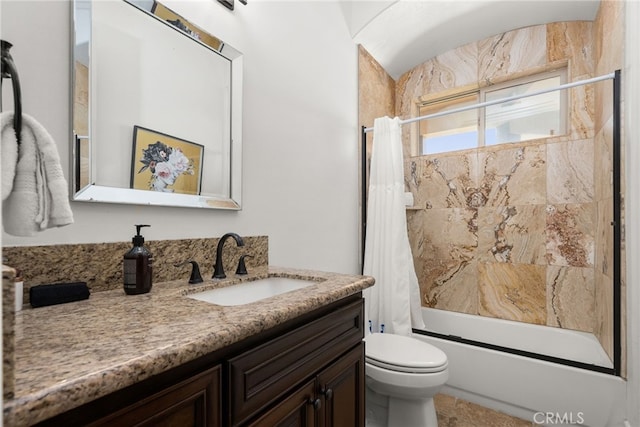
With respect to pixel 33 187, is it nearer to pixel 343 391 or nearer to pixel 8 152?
pixel 8 152

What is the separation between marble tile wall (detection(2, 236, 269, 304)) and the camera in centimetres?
84

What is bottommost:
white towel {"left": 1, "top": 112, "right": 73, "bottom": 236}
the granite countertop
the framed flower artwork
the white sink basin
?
the white sink basin

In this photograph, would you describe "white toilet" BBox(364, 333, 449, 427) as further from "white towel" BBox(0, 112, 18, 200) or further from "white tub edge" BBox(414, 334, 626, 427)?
"white towel" BBox(0, 112, 18, 200)

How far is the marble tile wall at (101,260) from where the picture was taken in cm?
84

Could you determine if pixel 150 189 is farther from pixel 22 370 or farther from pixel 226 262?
pixel 22 370

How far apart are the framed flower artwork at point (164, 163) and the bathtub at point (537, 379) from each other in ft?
6.13

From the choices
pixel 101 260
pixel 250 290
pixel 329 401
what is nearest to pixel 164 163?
pixel 101 260

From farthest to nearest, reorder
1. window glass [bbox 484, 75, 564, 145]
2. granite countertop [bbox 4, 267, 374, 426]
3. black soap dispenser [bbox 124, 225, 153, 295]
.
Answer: window glass [bbox 484, 75, 564, 145]
black soap dispenser [bbox 124, 225, 153, 295]
granite countertop [bbox 4, 267, 374, 426]

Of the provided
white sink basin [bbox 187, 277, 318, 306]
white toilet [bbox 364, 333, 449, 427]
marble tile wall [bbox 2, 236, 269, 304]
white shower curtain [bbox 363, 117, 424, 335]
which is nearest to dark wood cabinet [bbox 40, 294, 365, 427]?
white sink basin [bbox 187, 277, 318, 306]

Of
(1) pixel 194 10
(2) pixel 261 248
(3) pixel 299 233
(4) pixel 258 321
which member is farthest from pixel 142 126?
(3) pixel 299 233

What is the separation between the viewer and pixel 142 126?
1.14 meters

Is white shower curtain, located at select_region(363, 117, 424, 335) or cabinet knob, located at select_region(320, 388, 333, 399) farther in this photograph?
white shower curtain, located at select_region(363, 117, 424, 335)

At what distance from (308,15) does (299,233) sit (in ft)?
4.31

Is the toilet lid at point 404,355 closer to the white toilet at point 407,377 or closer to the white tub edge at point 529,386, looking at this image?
the white toilet at point 407,377
